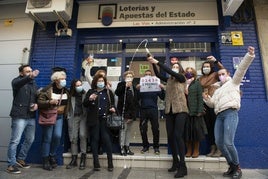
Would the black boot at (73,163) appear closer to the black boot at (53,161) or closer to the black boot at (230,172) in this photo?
the black boot at (53,161)

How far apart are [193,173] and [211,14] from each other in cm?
358

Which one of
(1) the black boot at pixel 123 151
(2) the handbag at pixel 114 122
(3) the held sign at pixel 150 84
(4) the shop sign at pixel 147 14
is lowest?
(1) the black boot at pixel 123 151

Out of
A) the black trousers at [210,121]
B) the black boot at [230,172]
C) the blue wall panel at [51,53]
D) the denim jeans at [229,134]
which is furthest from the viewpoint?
the blue wall panel at [51,53]

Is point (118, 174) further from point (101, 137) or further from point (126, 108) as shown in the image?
point (126, 108)

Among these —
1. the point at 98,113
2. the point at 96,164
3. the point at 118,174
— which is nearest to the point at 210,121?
the point at 118,174

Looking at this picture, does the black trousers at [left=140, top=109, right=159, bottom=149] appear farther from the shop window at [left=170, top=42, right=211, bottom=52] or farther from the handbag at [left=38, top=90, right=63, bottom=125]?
the shop window at [left=170, top=42, right=211, bottom=52]

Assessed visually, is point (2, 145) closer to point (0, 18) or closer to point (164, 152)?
point (0, 18)

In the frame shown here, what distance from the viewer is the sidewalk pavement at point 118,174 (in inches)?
145

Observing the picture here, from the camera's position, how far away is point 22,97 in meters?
4.17

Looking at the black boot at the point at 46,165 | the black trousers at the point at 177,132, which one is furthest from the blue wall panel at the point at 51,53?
the black trousers at the point at 177,132

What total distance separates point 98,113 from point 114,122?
328mm

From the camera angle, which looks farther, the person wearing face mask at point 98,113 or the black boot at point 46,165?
the black boot at point 46,165

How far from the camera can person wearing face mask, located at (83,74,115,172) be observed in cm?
409

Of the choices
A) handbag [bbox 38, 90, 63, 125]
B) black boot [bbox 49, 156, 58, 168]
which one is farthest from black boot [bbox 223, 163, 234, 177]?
handbag [bbox 38, 90, 63, 125]
